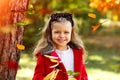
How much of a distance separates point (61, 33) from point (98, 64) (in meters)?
7.39

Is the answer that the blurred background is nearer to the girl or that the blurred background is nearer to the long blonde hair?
the long blonde hair

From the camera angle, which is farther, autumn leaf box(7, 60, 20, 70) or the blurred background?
the blurred background

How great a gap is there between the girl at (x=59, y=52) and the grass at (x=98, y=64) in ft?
12.3

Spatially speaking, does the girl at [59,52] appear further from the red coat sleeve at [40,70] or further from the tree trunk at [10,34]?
the tree trunk at [10,34]

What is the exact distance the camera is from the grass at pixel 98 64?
9.54m

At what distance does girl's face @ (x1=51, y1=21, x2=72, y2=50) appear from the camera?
458cm

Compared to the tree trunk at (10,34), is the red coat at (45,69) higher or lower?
lower

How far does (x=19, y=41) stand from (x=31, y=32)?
24.9 ft

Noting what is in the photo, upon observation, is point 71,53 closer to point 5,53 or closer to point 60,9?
point 5,53

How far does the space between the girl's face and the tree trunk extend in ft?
1.12

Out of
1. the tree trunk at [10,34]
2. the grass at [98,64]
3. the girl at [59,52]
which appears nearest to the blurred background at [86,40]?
the grass at [98,64]

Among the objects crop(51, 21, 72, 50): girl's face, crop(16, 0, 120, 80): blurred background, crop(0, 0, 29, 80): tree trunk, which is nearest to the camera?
crop(0, 0, 29, 80): tree trunk

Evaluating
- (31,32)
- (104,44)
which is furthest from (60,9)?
(104,44)

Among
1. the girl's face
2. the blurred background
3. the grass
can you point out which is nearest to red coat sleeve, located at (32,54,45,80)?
the girl's face
